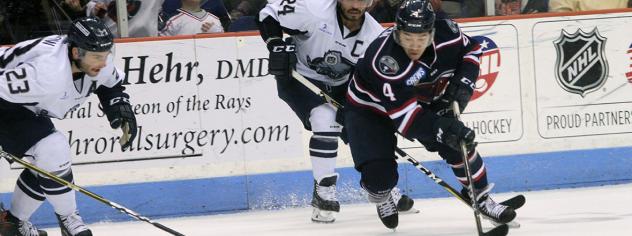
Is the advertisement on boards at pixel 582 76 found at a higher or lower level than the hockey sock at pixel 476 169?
lower

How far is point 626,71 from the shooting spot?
6.86 m

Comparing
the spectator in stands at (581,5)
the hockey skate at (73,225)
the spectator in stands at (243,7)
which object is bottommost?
the hockey skate at (73,225)

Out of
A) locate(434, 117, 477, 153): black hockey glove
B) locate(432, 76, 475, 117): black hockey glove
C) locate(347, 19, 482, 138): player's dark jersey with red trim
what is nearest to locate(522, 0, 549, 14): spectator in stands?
locate(347, 19, 482, 138): player's dark jersey with red trim

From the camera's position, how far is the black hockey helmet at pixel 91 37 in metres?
4.91

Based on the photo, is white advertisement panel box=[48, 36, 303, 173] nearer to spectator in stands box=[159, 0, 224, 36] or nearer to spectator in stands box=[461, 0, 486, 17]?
spectator in stands box=[159, 0, 224, 36]

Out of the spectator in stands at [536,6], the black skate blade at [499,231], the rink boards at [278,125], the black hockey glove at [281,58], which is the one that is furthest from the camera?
the spectator in stands at [536,6]

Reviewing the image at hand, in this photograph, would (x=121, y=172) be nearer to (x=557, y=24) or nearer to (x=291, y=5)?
(x=291, y=5)

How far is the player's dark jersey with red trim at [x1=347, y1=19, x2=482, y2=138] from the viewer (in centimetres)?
476

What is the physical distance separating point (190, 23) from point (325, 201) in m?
1.49

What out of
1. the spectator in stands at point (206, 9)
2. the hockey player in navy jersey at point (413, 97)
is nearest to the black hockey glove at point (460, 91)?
the hockey player in navy jersey at point (413, 97)

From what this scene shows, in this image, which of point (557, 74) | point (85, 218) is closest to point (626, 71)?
point (557, 74)

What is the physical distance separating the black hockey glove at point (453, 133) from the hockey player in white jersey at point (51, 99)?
1390 mm

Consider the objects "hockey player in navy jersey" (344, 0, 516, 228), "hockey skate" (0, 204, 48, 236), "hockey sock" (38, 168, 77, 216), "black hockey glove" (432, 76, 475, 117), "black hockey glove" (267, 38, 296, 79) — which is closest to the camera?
"hockey player in navy jersey" (344, 0, 516, 228)

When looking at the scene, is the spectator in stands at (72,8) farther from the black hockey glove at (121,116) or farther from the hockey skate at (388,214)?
the hockey skate at (388,214)
